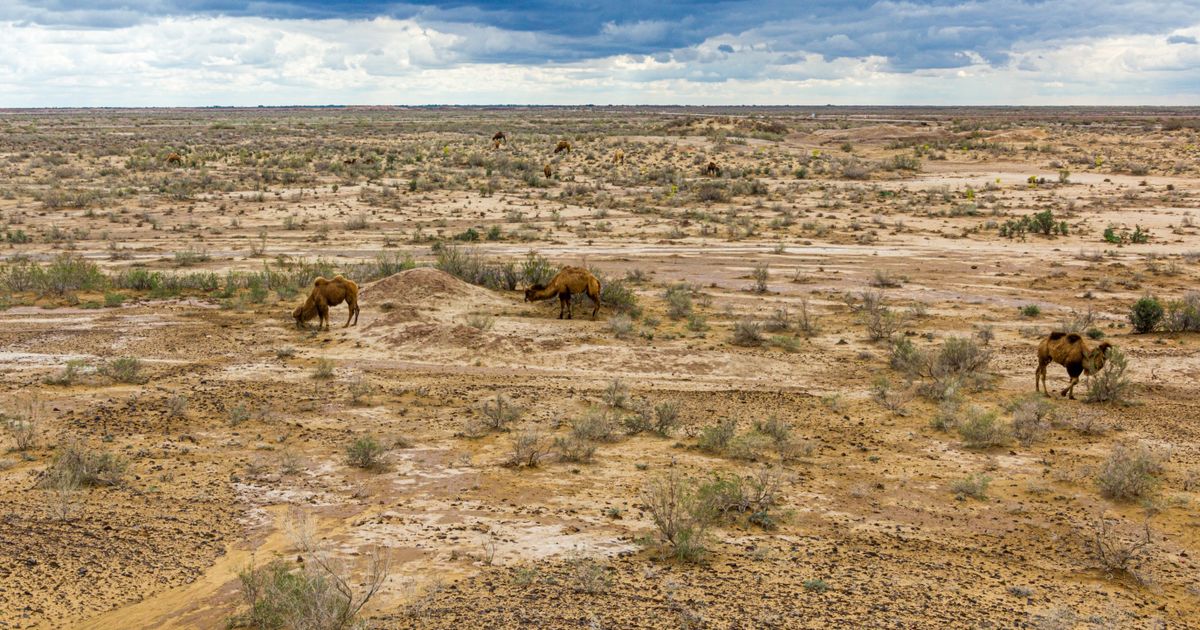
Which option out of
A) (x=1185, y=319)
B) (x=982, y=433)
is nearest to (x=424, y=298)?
(x=982, y=433)

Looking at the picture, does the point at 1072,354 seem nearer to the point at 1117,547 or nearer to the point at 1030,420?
the point at 1030,420

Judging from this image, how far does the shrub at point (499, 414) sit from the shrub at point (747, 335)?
504 cm

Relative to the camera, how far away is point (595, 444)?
10.0 metres

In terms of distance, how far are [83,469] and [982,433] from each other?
957 centimetres

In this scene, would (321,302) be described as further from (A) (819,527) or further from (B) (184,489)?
(A) (819,527)

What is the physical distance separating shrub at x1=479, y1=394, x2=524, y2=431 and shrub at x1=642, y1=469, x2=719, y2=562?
284 centimetres

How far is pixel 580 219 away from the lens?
30.0 meters

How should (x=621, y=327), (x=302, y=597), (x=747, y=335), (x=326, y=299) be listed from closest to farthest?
(x=302, y=597), (x=747, y=335), (x=326, y=299), (x=621, y=327)

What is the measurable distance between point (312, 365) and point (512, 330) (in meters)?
3.48

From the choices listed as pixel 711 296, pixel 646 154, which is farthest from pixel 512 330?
pixel 646 154

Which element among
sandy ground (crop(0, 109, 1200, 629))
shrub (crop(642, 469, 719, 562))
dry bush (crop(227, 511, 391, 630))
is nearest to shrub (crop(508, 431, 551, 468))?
sandy ground (crop(0, 109, 1200, 629))

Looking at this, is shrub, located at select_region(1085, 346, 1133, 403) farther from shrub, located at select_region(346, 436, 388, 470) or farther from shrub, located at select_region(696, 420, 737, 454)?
shrub, located at select_region(346, 436, 388, 470)

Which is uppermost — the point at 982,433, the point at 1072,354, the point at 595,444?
the point at 1072,354

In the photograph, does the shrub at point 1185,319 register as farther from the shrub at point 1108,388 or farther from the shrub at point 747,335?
the shrub at point 747,335
